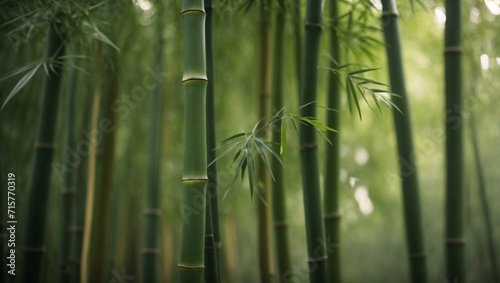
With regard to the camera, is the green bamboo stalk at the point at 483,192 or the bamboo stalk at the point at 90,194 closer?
the bamboo stalk at the point at 90,194

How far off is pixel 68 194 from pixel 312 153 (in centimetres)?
172

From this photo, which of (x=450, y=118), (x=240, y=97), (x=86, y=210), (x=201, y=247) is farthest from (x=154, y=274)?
(x=240, y=97)

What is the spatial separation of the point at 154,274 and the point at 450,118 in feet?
6.22

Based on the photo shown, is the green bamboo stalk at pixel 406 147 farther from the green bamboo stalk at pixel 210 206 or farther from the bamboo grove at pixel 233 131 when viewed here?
the green bamboo stalk at pixel 210 206

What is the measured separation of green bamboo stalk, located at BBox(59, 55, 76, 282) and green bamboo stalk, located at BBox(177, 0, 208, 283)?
1.46 metres

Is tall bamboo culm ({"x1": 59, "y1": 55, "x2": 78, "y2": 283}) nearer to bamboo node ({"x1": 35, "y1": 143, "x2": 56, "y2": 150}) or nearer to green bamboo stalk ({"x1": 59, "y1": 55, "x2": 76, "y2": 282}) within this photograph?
green bamboo stalk ({"x1": 59, "y1": 55, "x2": 76, "y2": 282})

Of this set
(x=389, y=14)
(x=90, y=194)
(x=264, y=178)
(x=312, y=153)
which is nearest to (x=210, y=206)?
(x=312, y=153)

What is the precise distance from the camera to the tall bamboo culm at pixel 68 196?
277cm

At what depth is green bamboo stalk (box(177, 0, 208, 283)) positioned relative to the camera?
144 cm

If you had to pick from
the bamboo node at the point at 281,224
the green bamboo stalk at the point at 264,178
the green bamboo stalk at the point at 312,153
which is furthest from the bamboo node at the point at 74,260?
the green bamboo stalk at the point at 312,153

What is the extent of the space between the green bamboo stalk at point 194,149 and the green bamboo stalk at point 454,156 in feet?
3.59

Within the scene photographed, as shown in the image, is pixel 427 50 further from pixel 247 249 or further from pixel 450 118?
pixel 247 249

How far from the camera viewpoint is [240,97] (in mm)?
4762

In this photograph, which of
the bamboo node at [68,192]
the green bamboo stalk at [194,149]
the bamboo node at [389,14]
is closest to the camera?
the green bamboo stalk at [194,149]
